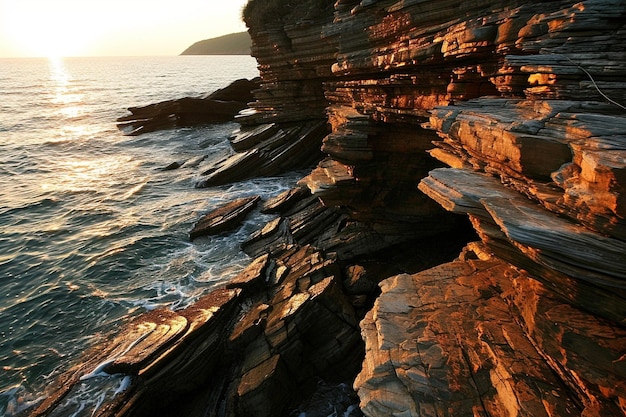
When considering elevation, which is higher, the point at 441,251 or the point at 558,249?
the point at 558,249

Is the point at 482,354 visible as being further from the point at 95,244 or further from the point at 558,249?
the point at 95,244

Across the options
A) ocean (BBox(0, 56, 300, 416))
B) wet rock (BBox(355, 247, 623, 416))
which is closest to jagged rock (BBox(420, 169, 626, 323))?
wet rock (BBox(355, 247, 623, 416))

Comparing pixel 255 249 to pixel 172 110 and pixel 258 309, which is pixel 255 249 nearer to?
pixel 258 309

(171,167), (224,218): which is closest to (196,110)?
(171,167)

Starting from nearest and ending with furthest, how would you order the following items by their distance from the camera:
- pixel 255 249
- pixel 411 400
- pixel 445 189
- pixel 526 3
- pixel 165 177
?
pixel 411 400
pixel 445 189
pixel 526 3
pixel 255 249
pixel 165 177

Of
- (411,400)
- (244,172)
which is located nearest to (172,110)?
(244,172)

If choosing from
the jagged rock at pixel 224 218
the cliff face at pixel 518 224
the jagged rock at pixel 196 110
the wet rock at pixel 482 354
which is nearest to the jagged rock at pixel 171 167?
the jagged rock at pixel 224 218

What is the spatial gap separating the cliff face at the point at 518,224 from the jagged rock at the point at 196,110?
121 ft

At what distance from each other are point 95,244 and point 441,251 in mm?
19112

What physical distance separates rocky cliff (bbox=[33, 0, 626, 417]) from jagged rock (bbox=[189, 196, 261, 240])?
7.85 feet

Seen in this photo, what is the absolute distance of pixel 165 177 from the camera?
1222 inches

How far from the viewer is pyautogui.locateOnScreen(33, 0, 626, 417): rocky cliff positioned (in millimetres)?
6168

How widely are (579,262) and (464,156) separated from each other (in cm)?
483

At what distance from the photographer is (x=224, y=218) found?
68.5ft
